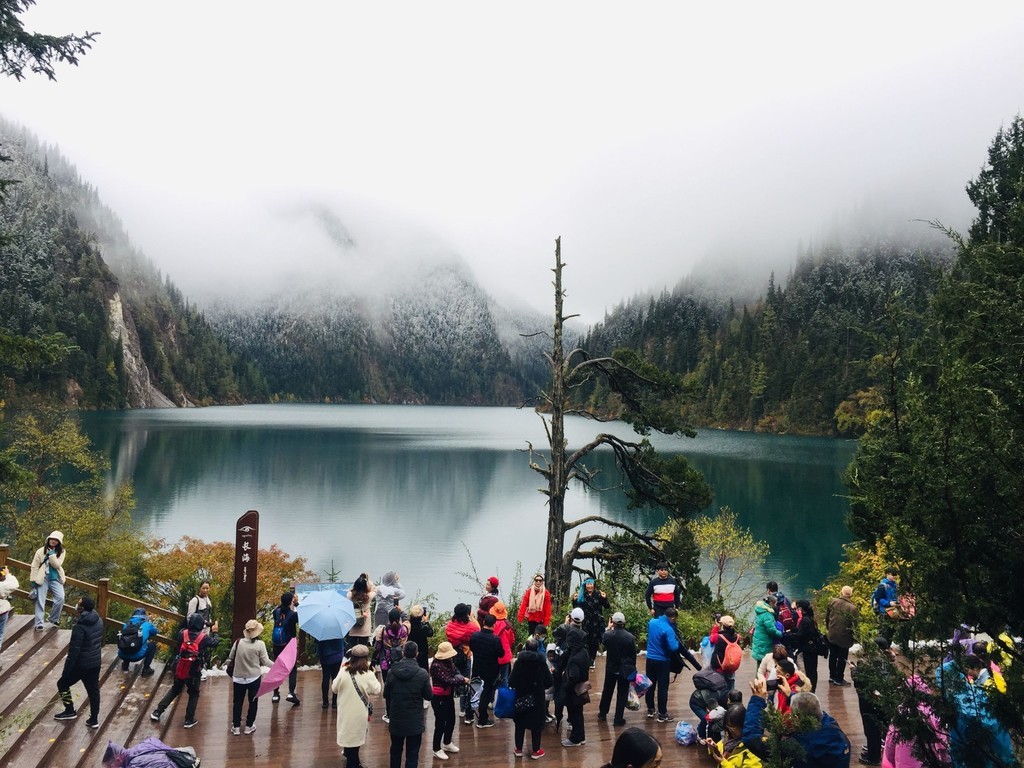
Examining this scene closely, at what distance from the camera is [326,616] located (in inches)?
299

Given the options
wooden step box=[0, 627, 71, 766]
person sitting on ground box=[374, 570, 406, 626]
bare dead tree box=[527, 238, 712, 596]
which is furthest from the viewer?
bare dead tree box=[527, 238, 712, 596]

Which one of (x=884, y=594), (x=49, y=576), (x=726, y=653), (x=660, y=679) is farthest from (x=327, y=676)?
(x=884, y=594)

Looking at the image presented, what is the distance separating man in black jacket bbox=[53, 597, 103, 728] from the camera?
670 centimetres

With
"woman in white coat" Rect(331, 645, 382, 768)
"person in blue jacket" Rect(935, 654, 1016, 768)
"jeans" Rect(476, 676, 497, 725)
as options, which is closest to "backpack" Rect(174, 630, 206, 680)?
"woman in white coat" Rect(331, 645, 382, 768)

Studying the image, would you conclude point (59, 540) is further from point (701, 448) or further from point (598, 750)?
point (701, 448)

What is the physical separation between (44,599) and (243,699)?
427 cm

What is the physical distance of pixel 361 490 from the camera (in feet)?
148

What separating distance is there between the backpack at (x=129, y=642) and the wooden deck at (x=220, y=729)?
554mm

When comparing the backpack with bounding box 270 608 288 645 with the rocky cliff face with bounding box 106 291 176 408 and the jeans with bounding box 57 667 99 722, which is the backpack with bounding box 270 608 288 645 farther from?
the rocky cliff face with bounding box 106 291 176 408

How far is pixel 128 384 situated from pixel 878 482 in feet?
460

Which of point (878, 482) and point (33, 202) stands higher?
point (33, 202)

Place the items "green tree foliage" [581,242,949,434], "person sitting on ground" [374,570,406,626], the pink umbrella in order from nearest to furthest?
Answer: the pink umbrella
"person sitting on ground" [374,570,406,626]
"green tree foliage" [581,242,949,434]

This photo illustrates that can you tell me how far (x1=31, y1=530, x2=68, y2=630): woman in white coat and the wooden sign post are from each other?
232 cm

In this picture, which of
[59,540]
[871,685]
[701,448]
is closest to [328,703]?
[59,540]
